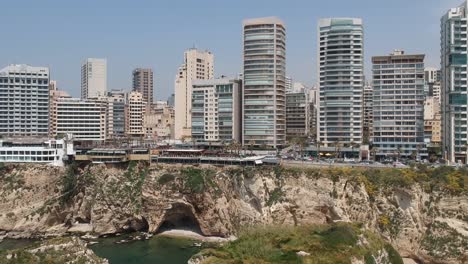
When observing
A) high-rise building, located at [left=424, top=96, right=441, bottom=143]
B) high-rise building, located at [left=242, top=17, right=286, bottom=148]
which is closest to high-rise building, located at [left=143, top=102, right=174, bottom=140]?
high-rise building, located at [left=242, top=17, right=286, bottom=148]

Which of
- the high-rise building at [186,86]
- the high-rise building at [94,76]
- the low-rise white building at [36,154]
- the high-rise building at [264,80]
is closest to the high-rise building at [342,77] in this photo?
the high-rise building at [264,80]

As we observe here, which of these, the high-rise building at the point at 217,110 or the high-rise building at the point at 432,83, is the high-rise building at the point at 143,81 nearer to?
the high-rise building at the point at 217,110

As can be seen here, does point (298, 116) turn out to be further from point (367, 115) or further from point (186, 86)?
point (186, 86)

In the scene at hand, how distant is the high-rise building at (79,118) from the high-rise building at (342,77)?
4700 centimetres

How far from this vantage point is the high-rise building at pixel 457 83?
6531cm

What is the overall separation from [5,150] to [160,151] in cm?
2144

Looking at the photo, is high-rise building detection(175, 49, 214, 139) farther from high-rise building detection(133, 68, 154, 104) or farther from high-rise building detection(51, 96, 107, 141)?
high-rise building detection(133, 68, 154, 104)

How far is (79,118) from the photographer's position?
326 feet

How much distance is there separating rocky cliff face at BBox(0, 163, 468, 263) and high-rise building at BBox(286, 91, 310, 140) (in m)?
51.5

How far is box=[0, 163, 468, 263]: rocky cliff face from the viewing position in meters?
48.1

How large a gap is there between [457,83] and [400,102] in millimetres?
8509

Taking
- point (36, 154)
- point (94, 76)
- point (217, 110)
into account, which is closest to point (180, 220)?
point (36, 154)

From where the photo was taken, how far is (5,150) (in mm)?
68562

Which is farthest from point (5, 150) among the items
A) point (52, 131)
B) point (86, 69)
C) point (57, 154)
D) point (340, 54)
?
point (86, 69)
